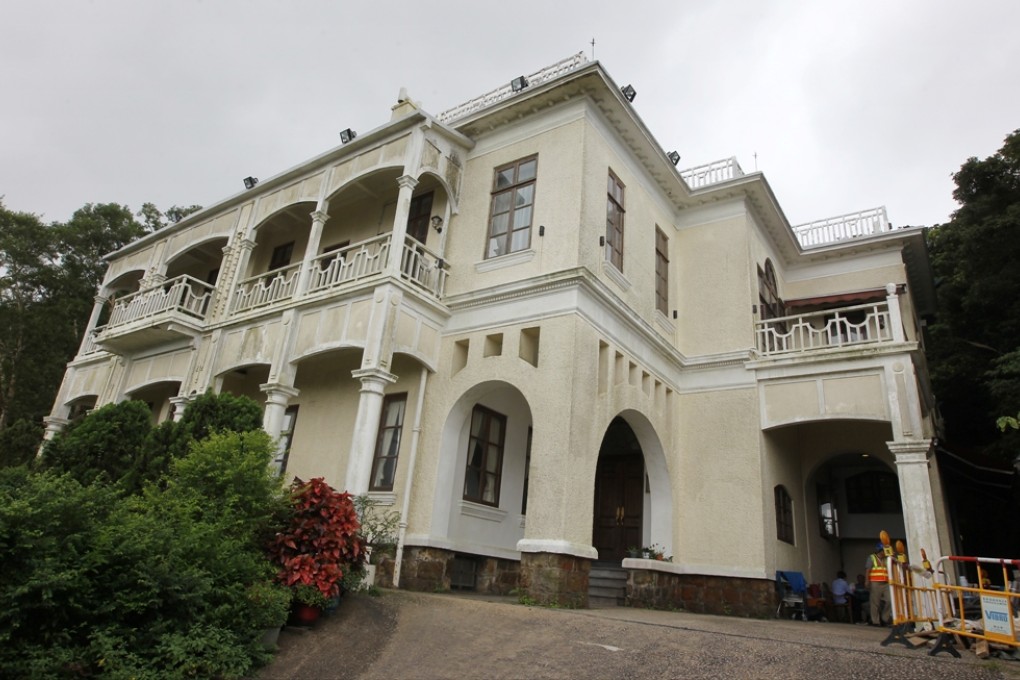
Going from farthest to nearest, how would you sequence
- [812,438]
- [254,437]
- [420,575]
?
[812,438] < [420,575] < [254,437]

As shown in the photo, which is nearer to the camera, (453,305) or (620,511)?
(453,305)

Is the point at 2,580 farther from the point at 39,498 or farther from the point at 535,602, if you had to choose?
the point at 535,602

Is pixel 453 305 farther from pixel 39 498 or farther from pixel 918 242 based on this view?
pixel 918 242

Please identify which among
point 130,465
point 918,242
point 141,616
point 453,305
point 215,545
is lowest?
point 141,616

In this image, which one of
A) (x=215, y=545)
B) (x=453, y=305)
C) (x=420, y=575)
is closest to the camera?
(x=215, y=545)

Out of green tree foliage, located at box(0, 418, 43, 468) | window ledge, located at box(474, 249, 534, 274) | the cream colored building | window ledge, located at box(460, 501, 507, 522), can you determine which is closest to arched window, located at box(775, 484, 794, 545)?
the cream colored building

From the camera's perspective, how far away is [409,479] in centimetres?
1056

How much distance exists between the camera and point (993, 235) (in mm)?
14797

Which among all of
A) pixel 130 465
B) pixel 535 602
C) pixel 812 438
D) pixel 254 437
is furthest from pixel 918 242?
pixel 130 465

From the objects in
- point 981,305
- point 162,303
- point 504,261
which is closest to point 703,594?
point 504,261

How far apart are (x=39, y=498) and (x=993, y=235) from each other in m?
17.9

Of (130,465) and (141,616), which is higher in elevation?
(130,465)

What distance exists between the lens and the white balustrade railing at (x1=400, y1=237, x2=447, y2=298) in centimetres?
1143

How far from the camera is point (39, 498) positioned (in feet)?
16.5
